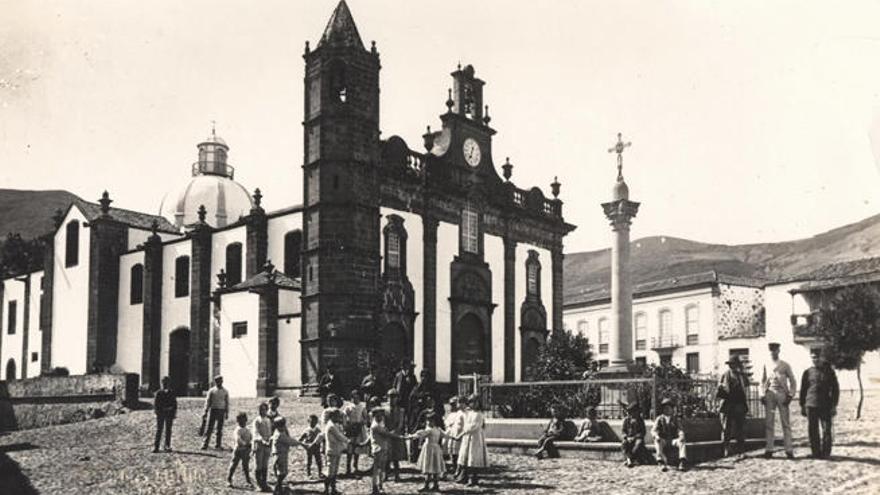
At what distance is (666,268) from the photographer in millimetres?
95625

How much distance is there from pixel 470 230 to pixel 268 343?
31.3 ft

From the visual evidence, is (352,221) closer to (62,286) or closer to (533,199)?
(533,199)

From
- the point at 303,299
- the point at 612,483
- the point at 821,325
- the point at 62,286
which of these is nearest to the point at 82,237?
the point at 62,286

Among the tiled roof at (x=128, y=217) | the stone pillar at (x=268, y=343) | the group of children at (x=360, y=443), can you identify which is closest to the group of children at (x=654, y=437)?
the group of children at (x=360, y=443)

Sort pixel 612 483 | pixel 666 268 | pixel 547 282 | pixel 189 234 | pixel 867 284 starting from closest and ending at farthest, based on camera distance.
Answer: pixel 612 483 < pixel 867 284 < pixel 189 234 < pixel 547 282 < pixel 666 268

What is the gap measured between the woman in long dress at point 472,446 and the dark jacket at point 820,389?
184 inches

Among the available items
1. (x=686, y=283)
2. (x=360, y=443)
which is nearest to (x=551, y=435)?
(x=360, y=443)

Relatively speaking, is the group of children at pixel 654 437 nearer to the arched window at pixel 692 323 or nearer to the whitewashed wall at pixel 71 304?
the whitewashed wall at pixel 71 304

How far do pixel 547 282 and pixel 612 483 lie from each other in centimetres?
2609

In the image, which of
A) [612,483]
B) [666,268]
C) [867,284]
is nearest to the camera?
[612,483]

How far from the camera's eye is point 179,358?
119 ft

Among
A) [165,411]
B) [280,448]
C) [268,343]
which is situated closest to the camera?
[280,448]

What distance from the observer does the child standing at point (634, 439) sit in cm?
1351

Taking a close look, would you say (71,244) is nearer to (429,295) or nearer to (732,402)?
(429,295)
